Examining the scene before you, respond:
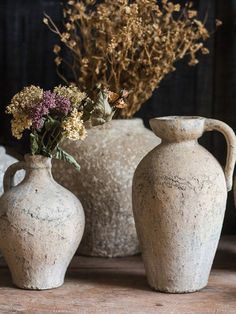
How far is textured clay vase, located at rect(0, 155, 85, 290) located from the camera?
5.01ft

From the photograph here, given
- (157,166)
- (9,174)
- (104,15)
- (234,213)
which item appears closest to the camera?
(157,166)

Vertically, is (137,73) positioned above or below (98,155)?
above

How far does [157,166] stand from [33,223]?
30 centimetres

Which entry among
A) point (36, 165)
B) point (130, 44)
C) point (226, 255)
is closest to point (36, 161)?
point (36, 165)

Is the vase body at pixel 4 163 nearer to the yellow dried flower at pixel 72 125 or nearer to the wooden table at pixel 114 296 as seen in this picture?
the wooden table at pixel 114 296

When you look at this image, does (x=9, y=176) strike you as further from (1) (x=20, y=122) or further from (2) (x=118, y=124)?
(2) (x=118, y=124)

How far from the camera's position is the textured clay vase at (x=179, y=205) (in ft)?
4.93

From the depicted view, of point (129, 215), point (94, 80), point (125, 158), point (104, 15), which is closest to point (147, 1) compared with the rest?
point (104, 15)

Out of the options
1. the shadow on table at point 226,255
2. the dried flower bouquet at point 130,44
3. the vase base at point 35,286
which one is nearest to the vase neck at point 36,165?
the vase base at point 35,286

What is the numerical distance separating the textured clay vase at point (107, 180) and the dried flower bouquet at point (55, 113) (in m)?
0.22

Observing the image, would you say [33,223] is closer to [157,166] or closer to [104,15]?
[157,166]

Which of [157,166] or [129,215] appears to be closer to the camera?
[157,166]

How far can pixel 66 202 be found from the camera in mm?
1553

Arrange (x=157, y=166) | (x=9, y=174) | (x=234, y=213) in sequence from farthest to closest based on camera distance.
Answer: (x=234, y=213), (x=9, y=174), (x=157, y=166)
